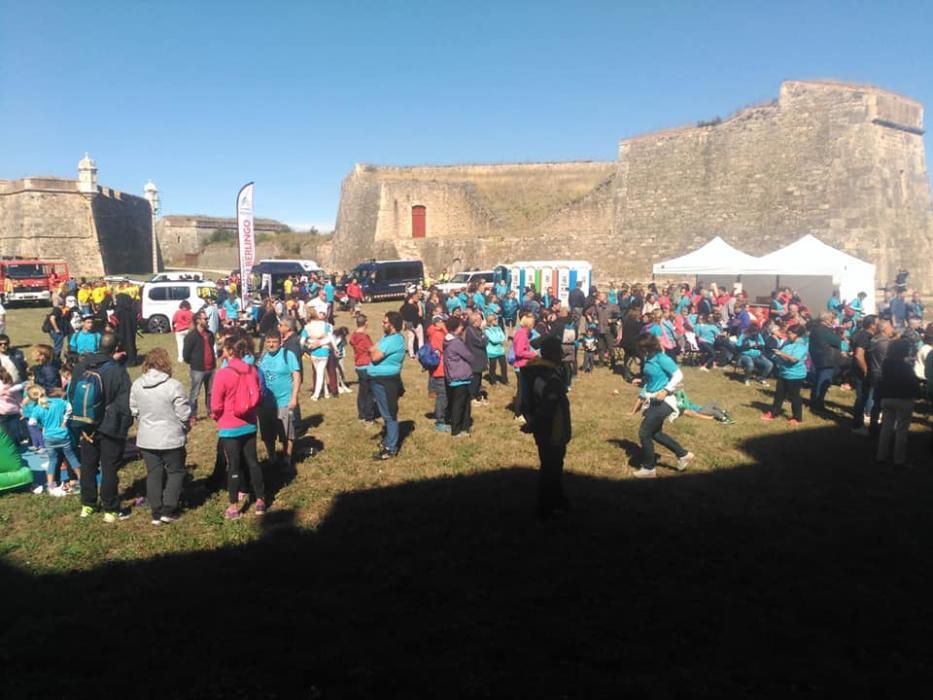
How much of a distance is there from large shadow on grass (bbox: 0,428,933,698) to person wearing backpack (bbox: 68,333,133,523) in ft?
3.51

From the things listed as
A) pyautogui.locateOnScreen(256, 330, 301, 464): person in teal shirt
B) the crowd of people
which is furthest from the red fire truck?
pyautogui.locateOnScreen(256, 330, 301, 464): person in teal shirt

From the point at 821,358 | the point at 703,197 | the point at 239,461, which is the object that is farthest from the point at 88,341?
the point at 703,197

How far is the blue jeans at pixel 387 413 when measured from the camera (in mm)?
7250

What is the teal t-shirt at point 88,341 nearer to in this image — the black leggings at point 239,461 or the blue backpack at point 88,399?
the blue backpack at point 88,399

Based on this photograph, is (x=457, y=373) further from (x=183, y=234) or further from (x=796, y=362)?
(x=183, y=234)

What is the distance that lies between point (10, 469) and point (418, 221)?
121 ft

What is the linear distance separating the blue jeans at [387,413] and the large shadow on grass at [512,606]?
133 centimetres

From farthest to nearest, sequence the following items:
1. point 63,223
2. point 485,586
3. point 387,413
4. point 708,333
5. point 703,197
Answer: point 63,223 → point 703,197 → point 708,333 → point 387,413 → point 485,586

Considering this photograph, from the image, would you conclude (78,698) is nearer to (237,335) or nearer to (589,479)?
(237,335)

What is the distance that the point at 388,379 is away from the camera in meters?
7.21

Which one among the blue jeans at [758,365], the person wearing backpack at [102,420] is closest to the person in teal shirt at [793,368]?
the blue jeans at [758,365]

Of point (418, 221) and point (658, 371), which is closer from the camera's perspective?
point (658, 371)

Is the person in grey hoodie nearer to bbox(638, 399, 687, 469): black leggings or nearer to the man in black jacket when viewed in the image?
bbox(638, 399, 687, 469): black leggings

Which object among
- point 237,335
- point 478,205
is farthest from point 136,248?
point 237,335
